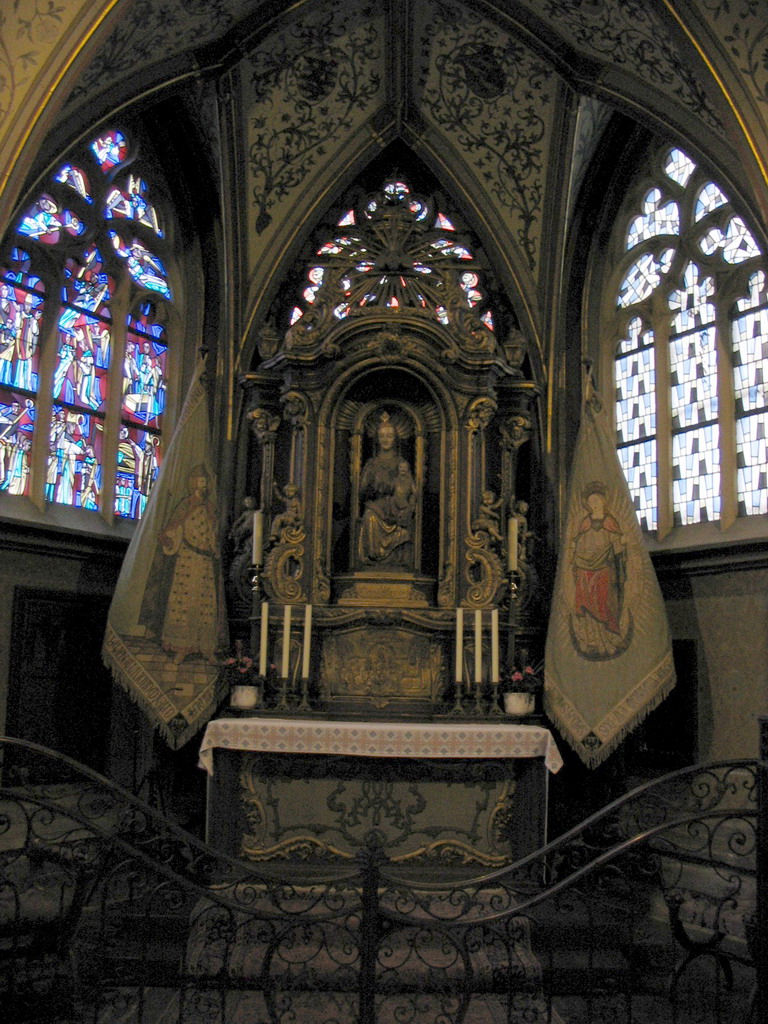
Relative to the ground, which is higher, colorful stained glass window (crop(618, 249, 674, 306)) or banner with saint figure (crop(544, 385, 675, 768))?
colorful stained glass window (crop(618, 249, 674, 306))

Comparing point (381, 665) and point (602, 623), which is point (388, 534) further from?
point (602, 623)

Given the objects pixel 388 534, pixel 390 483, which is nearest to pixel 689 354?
pixel 390 483

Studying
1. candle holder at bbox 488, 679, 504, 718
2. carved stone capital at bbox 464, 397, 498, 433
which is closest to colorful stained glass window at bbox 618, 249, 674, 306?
carved stone capital at bbox 464, 397, 498, 433

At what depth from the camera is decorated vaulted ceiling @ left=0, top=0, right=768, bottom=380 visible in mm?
7688

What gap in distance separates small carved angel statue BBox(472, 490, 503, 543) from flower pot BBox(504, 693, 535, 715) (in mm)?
1406

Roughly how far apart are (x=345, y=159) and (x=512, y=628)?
17.0 feet

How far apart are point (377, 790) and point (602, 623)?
241 cm

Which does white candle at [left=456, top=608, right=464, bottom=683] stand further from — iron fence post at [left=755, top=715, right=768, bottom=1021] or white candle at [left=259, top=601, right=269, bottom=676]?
iron fence post at [left=755, top=715, right=768, bottom=1021]

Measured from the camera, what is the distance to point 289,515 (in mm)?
9508

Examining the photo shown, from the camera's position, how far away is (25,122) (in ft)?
24.6

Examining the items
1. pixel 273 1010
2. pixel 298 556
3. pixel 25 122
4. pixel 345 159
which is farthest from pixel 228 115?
pixel 273 1010

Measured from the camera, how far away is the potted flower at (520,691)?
8820 millimetres

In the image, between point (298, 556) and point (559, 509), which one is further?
point (559, 509)

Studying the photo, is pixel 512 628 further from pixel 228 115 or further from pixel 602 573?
pixel 228 115
